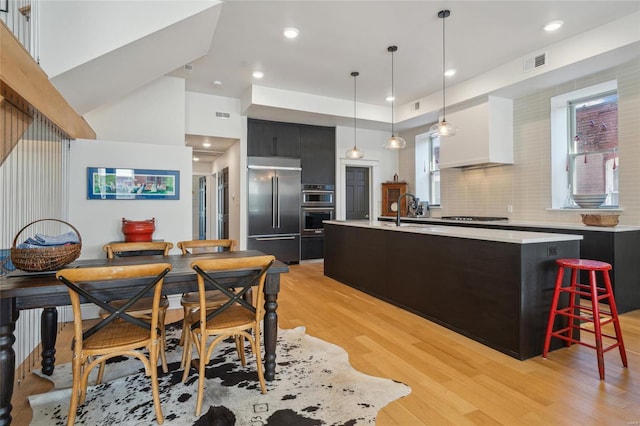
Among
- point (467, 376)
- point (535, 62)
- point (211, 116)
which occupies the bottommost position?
point (467, 376)

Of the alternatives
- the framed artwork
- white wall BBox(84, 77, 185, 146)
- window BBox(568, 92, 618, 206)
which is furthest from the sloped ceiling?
window BBox(568, 92, 618, 206)

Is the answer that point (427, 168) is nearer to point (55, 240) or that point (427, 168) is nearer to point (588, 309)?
point (588, 309)

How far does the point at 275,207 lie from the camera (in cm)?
657

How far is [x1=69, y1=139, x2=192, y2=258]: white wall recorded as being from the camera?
3824 mm

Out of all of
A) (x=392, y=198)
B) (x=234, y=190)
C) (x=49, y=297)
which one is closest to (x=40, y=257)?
(x=49, y=297)

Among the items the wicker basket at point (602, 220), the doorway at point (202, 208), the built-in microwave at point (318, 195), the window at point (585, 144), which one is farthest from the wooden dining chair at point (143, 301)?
the doorway at point (202, 208)

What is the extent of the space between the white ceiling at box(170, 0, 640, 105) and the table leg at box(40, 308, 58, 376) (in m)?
3.11

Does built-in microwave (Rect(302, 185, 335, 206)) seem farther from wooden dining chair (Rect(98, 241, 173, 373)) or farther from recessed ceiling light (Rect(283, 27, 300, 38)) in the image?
wooden dining chair (Rect(98, 241, 173, 373))

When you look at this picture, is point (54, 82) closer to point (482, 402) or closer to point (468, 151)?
point (482, 402)

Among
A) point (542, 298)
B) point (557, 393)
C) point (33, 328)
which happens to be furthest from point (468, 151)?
point (33, 328)

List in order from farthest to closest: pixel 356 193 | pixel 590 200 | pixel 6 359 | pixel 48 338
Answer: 1. pixel 356 193
2. pixel 590 200
3. pixel 48 338
4. pixel 6 359

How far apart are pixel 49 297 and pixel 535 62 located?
18.3 feet

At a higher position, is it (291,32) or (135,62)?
(291,32)

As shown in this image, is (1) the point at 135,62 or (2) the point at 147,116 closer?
(1) the point at 135,62
